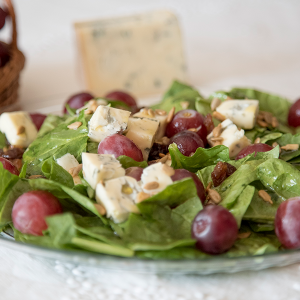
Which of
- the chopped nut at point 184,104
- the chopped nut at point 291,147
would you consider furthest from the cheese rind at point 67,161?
the chopped nut at point 291,147

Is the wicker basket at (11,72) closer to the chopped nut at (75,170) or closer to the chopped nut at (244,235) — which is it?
the chopped nut at (75,170)

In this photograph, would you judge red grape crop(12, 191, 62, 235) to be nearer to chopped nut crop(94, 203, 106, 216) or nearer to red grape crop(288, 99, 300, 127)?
chopped nut crop(94, 203, 106, 216)

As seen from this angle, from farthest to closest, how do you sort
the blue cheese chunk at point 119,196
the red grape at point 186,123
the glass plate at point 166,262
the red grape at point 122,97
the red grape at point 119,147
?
the red grape at point 122,97, the red grape at point 186,123, the red grape at point 119,147, the blue cheese chunk at point 119,196, the glass plate at point 166,262

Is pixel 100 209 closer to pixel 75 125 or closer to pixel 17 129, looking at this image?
pixel 75 125

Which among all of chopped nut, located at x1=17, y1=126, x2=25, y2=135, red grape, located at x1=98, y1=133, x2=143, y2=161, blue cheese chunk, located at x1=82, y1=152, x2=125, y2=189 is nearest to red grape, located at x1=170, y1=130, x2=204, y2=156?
red grape, located at x1=98, y1=133, x2=143, y2=161

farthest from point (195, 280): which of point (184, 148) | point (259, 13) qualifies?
Result: point (259, 13)
